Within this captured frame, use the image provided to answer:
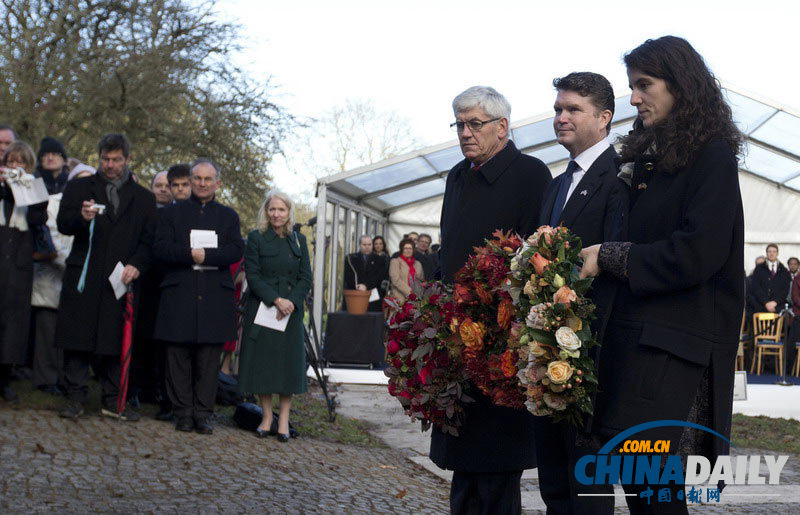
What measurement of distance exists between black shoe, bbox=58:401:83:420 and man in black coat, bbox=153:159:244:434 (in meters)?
0.71

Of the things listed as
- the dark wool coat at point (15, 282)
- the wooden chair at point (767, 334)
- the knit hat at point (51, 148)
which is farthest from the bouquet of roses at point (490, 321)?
the wooden chair at point (767, 334)

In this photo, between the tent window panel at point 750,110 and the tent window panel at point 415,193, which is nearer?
the tent window panel at point 750,110

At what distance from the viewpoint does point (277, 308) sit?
7559mm

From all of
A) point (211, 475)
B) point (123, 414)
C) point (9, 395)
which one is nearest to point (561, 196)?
point (211, 475)

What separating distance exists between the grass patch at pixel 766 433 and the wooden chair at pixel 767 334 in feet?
18.2

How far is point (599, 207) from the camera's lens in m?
3.50

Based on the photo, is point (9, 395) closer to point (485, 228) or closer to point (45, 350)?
point (45, 350)

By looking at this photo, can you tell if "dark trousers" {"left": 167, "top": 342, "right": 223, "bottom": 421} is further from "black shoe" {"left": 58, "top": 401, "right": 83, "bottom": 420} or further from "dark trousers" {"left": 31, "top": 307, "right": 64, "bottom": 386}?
"dark trousers" {"left": 31, "top": 307, "right": 64, "bottom": 386}

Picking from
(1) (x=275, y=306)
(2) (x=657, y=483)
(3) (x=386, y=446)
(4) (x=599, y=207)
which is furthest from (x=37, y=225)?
(2) (x=657, y=483)

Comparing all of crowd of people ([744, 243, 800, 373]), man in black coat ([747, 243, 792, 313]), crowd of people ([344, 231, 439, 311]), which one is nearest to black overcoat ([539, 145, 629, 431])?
crowd of people ([344, 231, 439, 311])

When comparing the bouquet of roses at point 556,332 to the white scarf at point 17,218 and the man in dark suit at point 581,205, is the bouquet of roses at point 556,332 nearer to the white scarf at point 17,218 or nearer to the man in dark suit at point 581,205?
the man in dark suit at point 581,205

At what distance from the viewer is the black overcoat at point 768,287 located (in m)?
17.2

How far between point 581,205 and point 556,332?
86 cm

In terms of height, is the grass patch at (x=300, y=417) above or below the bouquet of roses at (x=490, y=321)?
below
